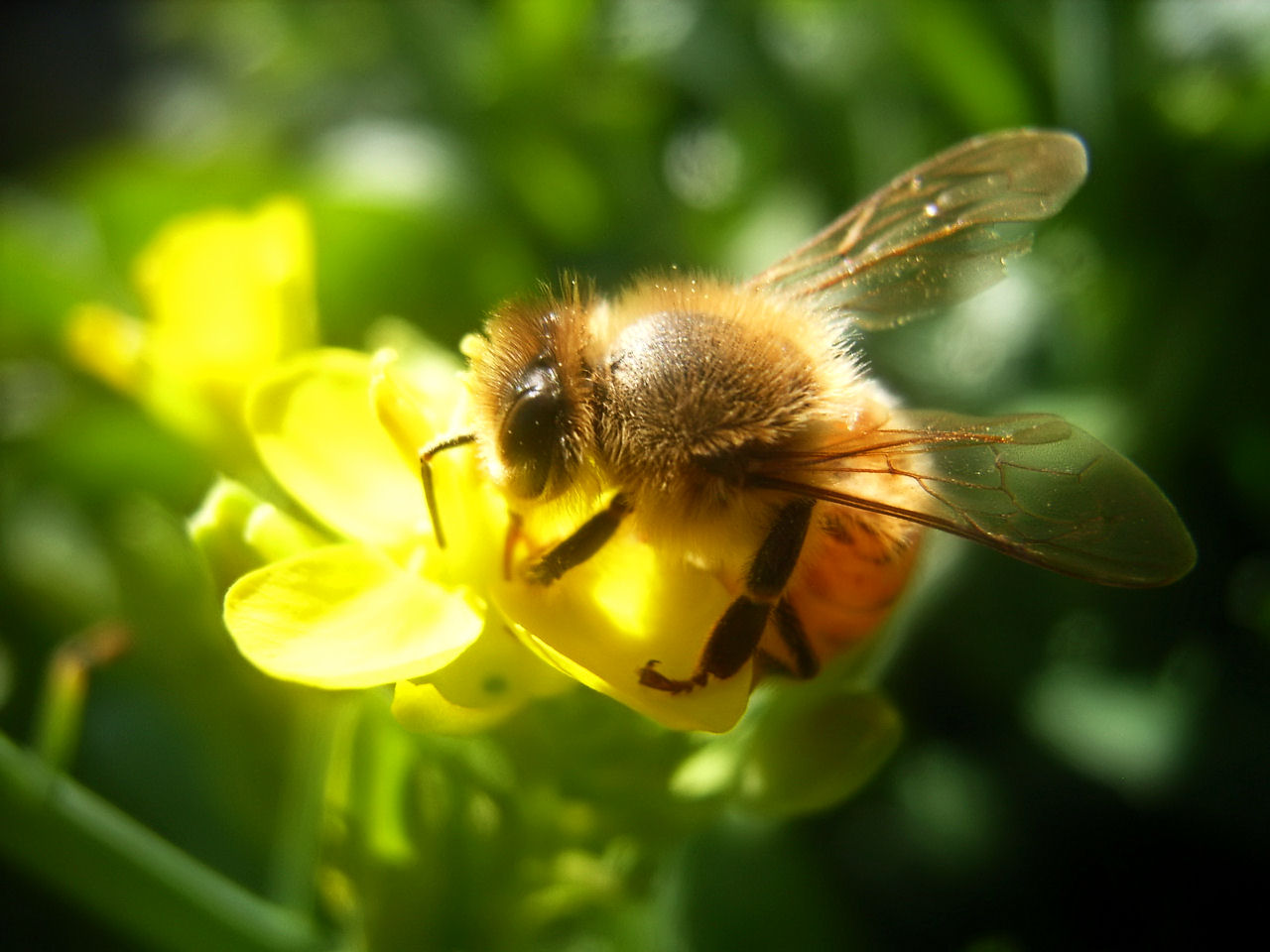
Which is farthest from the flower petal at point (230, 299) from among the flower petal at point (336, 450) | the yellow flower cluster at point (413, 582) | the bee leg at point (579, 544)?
the bee leg at point (579, 544)

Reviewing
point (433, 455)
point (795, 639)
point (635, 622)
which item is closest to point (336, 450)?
point (433, 455)

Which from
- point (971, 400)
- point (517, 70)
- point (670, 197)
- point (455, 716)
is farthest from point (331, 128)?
point (455, 716)

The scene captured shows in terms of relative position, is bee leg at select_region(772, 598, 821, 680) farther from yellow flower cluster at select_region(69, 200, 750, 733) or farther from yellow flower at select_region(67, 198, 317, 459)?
yellow flower at select_region(67, 198, 317, 459)

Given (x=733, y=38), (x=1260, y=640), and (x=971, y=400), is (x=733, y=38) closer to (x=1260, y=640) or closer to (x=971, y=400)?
(x=971, y=400)

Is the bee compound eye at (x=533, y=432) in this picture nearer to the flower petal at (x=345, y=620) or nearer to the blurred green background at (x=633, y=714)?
the flower petal at (x=345, y=620)

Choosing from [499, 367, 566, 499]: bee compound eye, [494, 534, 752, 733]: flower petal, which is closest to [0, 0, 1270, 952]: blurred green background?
[494, 534, 752, 733]: flower petal
